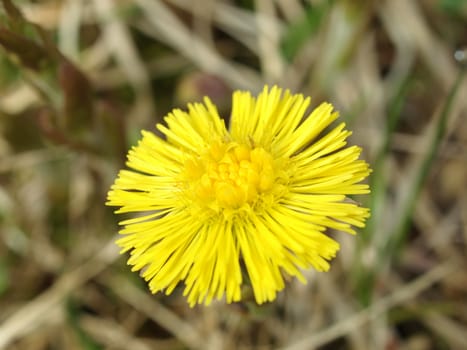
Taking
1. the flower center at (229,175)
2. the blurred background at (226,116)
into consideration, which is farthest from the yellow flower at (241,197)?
the blurred background at (226,116)

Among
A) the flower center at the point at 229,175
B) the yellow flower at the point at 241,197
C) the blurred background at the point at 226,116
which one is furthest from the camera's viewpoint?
the blurred background at the point at 226,116

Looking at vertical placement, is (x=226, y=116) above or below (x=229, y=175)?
above

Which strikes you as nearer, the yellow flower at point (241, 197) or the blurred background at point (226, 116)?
the yellow flower at point (241, 197)

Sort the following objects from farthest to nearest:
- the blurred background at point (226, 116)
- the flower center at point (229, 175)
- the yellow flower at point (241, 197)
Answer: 1. the blurred background at point (226, 116)
2. the flower center at point (229, 175)
3. the yellow flower at point (241, 197)

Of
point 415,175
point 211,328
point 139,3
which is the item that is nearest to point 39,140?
point 139,3

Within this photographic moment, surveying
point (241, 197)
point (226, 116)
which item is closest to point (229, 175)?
point (241, 197)

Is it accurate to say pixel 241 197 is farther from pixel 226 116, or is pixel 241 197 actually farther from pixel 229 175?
pixel 226 116

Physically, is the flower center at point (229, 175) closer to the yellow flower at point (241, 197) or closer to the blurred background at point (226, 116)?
the yellow flower at point (241, 197)
